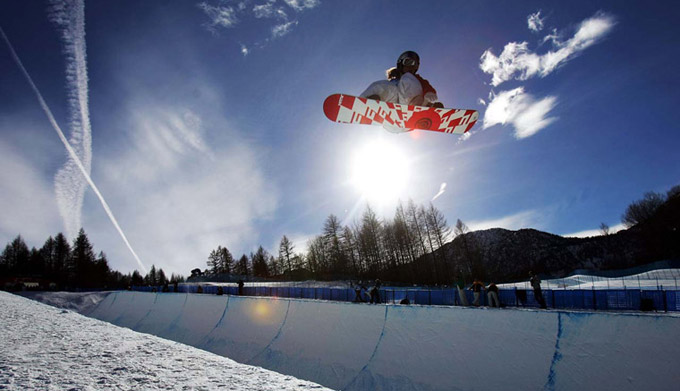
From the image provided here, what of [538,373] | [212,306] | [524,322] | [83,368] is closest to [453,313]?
[524,322]

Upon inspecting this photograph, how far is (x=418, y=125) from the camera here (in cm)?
733

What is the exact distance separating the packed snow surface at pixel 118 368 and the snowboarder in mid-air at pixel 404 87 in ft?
17.9

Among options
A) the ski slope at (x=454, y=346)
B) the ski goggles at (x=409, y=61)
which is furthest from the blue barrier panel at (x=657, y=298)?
the ski goggles at (x=409, y=61)

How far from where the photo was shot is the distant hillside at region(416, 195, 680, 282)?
46.8m

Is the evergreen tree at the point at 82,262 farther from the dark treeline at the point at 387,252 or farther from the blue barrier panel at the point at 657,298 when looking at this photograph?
the blue barrier panel at the point at 657,298

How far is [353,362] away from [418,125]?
577 centimetres

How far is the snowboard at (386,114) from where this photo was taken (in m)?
6.86

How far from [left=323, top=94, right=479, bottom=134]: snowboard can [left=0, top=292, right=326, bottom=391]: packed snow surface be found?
5304 mm

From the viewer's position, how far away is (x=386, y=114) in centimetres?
696

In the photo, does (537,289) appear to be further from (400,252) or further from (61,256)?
(61,256)

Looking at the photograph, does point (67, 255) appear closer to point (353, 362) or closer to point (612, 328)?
point (353, 362)

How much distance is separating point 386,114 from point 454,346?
5.05 m

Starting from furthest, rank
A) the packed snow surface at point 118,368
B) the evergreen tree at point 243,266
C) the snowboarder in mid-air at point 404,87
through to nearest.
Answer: the evergreen tree at point 243,266, the snowboarder in mid-air at point 404,87, the packed snow surface at point 118,368

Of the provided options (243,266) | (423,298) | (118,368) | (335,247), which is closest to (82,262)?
(243,266)
